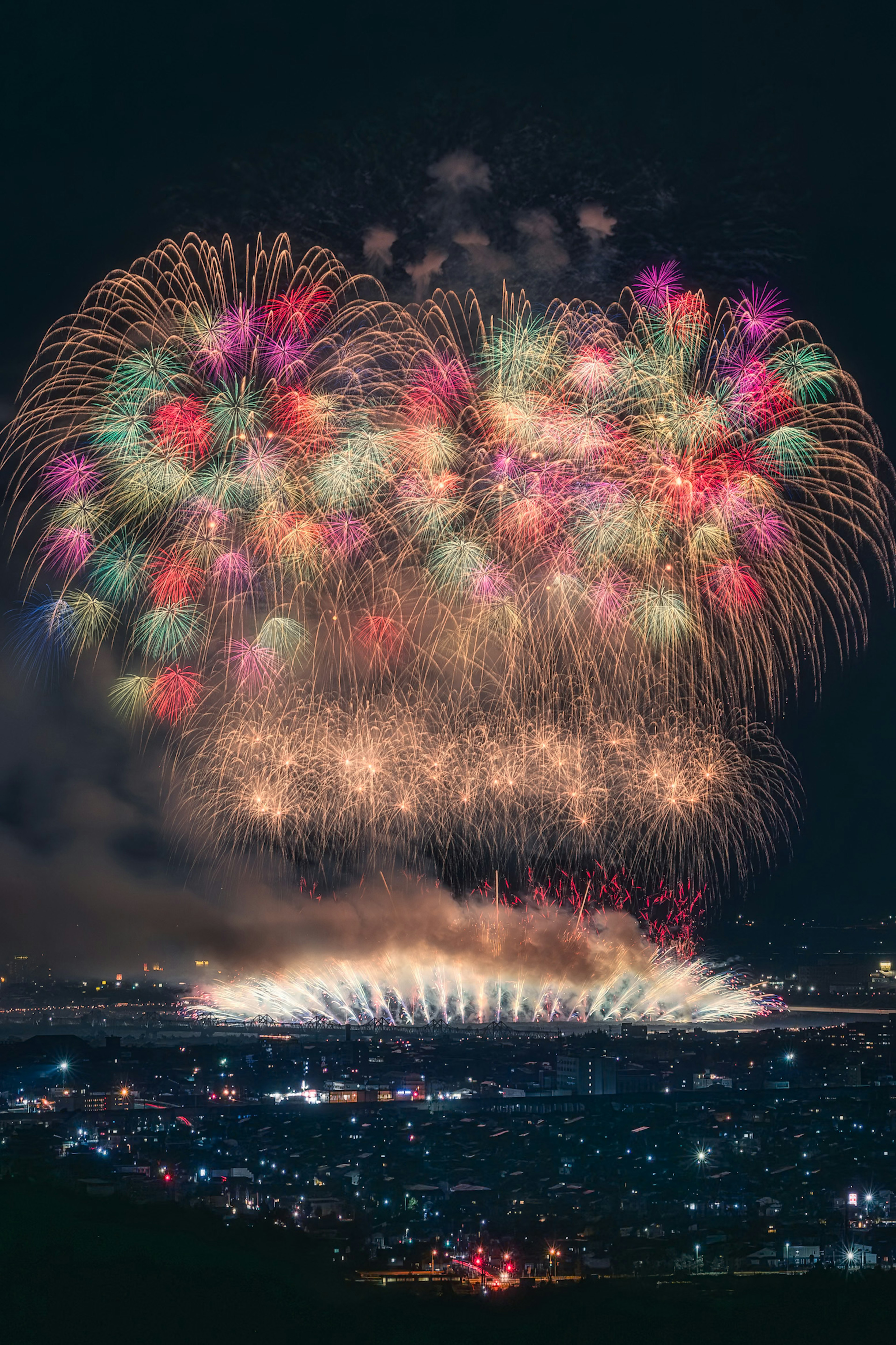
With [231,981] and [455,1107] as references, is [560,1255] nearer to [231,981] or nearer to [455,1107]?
[455,1107]

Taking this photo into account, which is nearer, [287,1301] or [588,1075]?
[287,1301]

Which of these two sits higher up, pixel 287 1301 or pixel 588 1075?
pixel 287 1301

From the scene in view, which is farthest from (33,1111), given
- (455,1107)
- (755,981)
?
(755,981)

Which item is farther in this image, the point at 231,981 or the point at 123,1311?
the point at 231,981

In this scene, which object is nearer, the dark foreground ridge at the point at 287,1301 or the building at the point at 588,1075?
the dark foreground ridge at the point at 287,1301

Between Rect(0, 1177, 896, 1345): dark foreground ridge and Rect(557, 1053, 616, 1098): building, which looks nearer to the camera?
Rect(0, 1177, 896, 1345): dark foreground ridge

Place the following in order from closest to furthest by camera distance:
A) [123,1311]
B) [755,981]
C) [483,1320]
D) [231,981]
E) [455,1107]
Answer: [123,1311] < [483,1320] < [455,1107] < [231,981] < [755,981]

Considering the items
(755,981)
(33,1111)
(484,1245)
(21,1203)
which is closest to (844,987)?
(755,981)

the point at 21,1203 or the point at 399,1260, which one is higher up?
the point at 21,1203

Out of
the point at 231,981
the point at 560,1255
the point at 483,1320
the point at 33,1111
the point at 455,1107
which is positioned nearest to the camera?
the point at 483,1320
